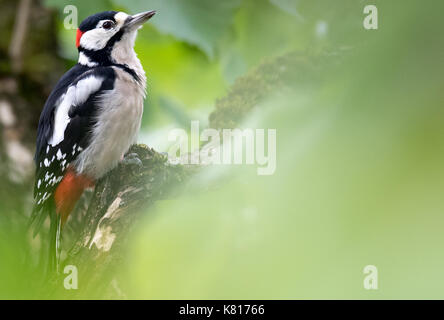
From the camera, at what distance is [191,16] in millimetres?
1462

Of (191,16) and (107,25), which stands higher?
(107,25)

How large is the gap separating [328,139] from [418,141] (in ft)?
0.13

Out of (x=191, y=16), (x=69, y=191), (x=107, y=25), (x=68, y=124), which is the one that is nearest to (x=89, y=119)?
(x=68, y=124)

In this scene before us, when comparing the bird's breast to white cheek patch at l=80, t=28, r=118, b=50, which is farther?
white cheek patch at l=80, t=28, r=118, b=50

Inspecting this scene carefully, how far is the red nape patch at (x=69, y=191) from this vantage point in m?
1.79

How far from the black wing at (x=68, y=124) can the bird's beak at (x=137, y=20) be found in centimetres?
19

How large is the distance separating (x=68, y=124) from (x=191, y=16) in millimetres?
658

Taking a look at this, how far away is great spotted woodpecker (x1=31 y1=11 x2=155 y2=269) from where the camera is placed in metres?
1.78

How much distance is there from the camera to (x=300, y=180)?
9.3 inches

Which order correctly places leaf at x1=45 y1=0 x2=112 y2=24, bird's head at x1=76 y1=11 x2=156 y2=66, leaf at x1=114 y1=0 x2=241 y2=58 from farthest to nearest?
bird's head at x1=76 y1=11 x2=156 y2=66 → leaf at x1=45 y1=0 x2=112 y2=24 → leaf at x1=114 y1=0 x2=241 y2=58

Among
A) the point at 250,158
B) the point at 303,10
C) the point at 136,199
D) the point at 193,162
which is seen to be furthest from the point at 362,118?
the point at 193,162

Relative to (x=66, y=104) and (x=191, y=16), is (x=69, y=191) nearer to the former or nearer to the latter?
(x=66, y=104)

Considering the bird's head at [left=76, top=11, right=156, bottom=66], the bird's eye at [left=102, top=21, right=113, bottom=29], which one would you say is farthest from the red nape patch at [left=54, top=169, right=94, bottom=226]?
the bird's eye at [left=102, top=21, right=113, bottom=29]

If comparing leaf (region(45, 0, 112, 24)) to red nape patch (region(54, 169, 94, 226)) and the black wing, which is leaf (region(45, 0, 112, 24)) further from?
red nape patch (region(54, 169, 94, 226))
